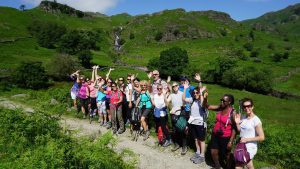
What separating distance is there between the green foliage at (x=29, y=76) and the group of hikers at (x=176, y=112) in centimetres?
4152

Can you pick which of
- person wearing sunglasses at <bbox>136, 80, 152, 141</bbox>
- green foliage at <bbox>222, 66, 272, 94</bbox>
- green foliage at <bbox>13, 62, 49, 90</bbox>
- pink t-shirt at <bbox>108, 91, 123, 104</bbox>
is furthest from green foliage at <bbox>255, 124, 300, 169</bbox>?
green foliage at <bbox>222, 66, 272, 94</bbox>

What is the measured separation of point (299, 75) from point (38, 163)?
110 m

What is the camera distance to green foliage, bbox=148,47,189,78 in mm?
104875

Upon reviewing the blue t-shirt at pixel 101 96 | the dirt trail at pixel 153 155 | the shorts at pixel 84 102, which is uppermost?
the blue t-shirt at pixel 101 96

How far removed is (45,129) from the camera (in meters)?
11.6

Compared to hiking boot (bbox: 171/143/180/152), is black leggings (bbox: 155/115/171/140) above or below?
above

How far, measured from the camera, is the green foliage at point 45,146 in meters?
8.31

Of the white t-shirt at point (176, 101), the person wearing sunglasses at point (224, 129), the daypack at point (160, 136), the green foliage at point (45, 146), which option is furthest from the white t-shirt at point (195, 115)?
the green foliage at point (45, 146)

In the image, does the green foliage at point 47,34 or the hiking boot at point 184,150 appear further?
the green foliage at point 47,34

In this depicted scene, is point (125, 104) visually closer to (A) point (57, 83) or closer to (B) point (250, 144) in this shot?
(B) point (250, 144)

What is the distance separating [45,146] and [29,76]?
54.4 meters

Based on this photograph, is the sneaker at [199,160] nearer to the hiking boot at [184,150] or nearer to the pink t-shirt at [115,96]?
the hiking boot at [184,150]

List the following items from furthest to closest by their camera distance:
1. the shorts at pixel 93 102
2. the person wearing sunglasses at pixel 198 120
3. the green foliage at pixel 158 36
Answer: the green foliage at pixel 158 36
the shorts at pixel 93 102
the person wearing sunglasses at pixel 198 120

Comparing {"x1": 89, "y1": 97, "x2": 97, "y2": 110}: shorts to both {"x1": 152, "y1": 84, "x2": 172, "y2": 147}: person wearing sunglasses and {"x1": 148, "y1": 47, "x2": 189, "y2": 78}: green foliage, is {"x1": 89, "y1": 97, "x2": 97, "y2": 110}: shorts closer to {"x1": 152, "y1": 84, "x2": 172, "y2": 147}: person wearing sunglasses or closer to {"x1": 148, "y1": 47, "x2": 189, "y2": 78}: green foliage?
{"x1": 152, "y1": 84, "x2": 172, "y2": 147}: person wearing sunglasses
